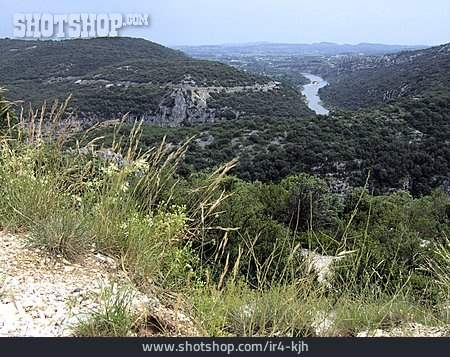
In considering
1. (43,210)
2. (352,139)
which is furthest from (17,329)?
(352,139)

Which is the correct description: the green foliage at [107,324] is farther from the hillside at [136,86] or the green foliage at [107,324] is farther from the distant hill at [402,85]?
the hillside at [136,86]

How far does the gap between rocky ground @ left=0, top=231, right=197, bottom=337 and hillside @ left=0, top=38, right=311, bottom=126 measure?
47.6 meters

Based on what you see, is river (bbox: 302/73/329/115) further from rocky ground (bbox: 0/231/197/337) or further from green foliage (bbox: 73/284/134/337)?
green foliage (bbox: 73/284/134/337)

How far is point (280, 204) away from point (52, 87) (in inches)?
2276

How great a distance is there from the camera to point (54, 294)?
2.17 metres

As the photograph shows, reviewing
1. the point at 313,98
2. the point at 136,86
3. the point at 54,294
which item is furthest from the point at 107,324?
the point at 313,98

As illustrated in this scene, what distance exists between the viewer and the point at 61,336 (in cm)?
184

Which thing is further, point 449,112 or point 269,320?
point 449,112

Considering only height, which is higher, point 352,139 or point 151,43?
point 151,43

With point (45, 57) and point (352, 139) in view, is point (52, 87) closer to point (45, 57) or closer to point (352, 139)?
point (45, 57)

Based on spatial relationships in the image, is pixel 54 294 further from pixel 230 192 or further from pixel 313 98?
pixel 313 98

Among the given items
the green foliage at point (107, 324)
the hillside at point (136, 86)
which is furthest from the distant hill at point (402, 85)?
the green foliage at point (107, 324)

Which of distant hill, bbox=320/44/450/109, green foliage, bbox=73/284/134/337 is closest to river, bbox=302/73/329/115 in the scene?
distant hill, bbox=320/44/450/109

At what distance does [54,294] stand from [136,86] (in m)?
62.3
